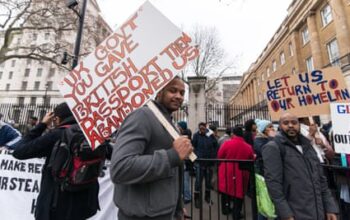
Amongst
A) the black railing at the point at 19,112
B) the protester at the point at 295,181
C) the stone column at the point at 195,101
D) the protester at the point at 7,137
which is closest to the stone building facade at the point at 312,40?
the stone column at the point at 195,101

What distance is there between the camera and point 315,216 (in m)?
2.30

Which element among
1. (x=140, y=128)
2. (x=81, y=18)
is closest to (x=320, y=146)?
(x=140, y=128)

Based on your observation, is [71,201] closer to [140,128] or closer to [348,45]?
[140,128]

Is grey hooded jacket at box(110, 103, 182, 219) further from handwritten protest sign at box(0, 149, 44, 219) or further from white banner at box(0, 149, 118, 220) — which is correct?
handwritten protest sign at box(0, 149, 44, 219)

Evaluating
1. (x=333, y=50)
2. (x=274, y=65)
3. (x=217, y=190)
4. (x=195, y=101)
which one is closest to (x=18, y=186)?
(x=217, y=190)

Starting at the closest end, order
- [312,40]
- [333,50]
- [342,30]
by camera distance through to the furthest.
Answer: [342,30] → [333,50] → [312,40]

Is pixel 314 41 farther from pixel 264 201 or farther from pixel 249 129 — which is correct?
pixel 264 201

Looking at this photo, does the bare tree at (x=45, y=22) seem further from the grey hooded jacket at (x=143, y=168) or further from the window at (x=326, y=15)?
the window at (x=326, y=15)

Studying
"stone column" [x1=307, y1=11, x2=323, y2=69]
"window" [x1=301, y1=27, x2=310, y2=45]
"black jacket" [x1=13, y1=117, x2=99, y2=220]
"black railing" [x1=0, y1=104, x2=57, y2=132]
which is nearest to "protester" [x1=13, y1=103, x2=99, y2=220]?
"black jacket" [x1=13, y1=117, x2=99, y2=220]

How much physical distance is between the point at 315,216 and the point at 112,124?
2.34m

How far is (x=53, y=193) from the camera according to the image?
2.05 m

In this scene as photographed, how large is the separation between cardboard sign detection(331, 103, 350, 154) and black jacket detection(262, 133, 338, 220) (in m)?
1.53

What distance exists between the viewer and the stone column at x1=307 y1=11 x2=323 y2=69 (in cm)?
2195

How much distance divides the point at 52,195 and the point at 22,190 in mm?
1938
